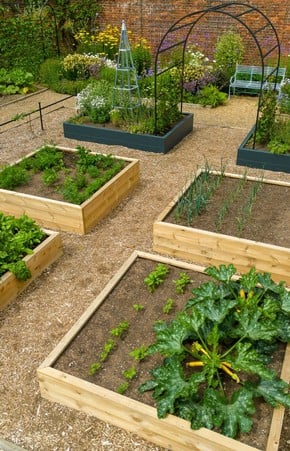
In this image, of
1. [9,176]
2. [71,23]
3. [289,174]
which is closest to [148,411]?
[9,176]

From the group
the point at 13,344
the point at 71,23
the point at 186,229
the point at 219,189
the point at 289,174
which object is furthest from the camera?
the point at 71,23

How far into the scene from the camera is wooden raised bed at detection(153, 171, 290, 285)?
14.3ft

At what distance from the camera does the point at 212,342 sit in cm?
309

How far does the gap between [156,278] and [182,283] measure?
0.24 meters

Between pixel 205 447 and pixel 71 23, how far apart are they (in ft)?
41.1

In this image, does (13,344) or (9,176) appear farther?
(9,176)

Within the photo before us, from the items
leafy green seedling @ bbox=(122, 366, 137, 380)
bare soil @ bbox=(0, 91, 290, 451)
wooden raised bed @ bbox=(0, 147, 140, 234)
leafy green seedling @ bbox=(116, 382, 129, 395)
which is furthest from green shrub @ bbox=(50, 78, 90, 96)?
leafy green seedling @ bbox=(116, 382, 129, 395)

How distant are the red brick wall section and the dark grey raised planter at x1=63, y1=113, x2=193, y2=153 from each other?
16.2 feet

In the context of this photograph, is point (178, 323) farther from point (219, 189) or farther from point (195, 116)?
point (195, 116)

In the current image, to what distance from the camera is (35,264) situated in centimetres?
451

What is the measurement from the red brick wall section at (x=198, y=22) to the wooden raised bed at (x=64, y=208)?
318 inches

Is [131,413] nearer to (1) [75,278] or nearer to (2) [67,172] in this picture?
(1) [75,278]

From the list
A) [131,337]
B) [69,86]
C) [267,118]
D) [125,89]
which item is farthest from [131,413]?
[69,86]

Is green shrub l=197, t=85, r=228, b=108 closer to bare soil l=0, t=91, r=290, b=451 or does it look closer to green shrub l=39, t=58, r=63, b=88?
bare soil l=0, t=91, r=290, b=451
